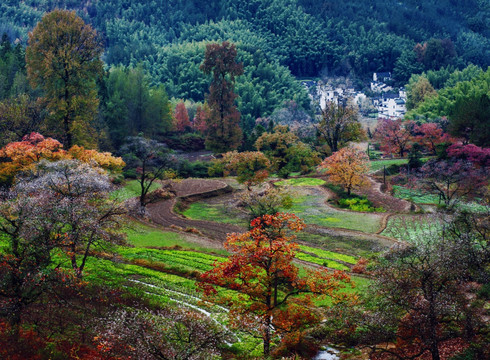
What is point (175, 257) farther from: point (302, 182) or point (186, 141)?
point (186, 141)

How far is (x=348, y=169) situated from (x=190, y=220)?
1878 cm

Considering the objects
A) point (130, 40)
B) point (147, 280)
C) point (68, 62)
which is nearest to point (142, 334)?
point (147, 280)

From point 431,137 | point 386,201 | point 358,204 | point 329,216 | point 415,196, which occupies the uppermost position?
point 431,137

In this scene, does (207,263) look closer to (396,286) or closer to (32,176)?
(32,176)

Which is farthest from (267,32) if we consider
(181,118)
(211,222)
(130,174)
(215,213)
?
(211,222)

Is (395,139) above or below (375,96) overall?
below

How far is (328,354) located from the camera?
22.9m

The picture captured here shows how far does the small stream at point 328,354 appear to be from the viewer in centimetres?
2255

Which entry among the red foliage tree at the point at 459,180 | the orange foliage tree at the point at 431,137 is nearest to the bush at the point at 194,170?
the red foliage tree at the point at 459,180

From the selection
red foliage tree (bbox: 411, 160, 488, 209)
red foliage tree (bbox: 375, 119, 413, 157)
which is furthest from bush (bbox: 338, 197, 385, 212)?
red foliage tree (bbox: 375, 119, 413, 157)

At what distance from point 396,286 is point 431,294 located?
1.34m

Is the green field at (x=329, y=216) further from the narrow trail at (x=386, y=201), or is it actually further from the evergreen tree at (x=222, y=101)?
the evergreen tree at (x=222, y=101)

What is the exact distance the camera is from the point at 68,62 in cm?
4953

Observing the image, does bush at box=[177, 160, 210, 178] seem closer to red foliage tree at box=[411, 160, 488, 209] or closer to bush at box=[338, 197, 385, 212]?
bush at box=[338, 197, 385, 212]
